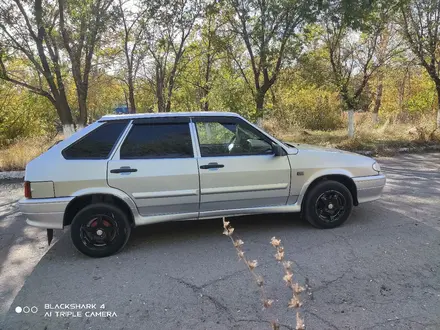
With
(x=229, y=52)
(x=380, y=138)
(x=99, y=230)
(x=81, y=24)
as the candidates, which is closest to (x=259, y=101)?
(x=229, y=52)

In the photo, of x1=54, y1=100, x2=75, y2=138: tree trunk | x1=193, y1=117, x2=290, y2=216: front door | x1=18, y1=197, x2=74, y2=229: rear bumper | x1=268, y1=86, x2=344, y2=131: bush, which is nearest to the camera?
x1=18, y1=197, x2=74, y2=229: rear bumper

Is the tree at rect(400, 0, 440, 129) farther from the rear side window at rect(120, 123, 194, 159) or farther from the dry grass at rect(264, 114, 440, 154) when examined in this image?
the rear side window at rect(120, 123, 194, 159)

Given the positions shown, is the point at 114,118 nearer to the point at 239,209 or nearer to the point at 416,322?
the point at 239,209

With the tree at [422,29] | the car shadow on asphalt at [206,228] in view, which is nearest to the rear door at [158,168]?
the car shadow on asphalt at [206,228]

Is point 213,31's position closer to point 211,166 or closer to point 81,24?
point 81,24

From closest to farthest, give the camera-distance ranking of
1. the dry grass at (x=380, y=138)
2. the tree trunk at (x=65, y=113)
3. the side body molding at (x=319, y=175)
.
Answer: the side body molding at (x=319, y=175) → the tree trunk at (x=65, y=113) → the dry grass at (x=380, y=138)

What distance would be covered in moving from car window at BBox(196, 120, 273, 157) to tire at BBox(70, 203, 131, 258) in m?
1.24

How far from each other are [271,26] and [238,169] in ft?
25.9

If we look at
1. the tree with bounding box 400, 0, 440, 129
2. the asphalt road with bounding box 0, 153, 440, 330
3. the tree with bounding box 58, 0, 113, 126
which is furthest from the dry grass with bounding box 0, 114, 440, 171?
the asphalt road with bounding box 0, 153, 440, 330

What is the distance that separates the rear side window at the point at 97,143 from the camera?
367 centimetres

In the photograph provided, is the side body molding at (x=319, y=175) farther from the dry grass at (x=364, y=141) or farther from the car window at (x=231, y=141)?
the dry grass at (x=364, y=141)

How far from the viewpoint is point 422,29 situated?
11.8 metres

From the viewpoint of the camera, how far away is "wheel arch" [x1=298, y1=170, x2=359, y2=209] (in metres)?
4.16

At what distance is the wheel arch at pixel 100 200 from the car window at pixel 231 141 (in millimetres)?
1047
